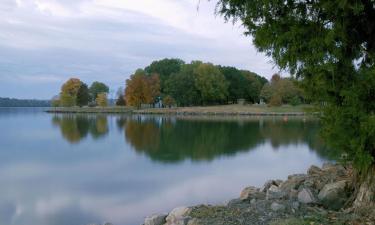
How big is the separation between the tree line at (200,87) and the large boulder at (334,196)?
72810mm

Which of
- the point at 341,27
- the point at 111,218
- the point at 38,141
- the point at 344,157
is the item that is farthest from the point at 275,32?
the point at 38,141

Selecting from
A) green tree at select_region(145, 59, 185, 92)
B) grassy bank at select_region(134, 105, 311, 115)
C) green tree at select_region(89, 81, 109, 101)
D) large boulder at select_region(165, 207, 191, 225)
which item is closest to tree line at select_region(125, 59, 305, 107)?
grassy bank at select_region(134, 105, 311, 115)

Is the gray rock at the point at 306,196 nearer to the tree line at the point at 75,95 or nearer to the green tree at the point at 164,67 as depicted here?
the green tree at the point at 164,67

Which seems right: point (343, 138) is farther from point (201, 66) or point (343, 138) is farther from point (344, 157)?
point (201, 66)

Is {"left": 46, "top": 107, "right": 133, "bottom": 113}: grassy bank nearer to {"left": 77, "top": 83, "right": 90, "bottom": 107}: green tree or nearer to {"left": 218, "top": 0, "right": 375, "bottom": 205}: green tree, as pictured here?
{"left": 77, "top": 83, "right": 90, "bottom": 107}: green tree

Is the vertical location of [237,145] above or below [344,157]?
below

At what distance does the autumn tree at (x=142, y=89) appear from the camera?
87.1m

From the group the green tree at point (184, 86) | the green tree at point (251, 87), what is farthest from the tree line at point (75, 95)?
the green tree at point (251, 87)

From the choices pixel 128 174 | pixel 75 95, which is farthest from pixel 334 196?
pixel 75 95

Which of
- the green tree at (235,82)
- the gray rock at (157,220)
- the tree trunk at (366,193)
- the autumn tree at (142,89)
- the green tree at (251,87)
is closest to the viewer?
the tree trunk at (366,193)

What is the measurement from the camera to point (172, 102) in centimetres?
9012

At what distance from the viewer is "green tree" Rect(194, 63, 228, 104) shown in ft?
269

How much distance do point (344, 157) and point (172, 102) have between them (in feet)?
273

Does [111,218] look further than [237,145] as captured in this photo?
No
